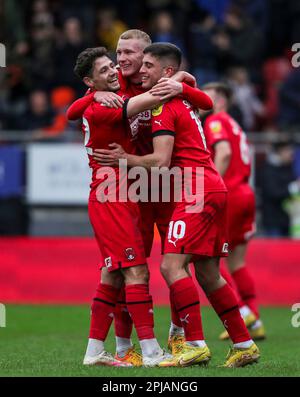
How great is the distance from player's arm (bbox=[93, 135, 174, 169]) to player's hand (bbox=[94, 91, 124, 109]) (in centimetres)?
33

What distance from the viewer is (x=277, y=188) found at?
49.1 ft

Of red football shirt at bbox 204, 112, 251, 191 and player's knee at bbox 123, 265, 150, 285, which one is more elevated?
red football shirt at bbox 204, 112, 251, 191

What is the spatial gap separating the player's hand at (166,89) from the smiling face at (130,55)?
47cm

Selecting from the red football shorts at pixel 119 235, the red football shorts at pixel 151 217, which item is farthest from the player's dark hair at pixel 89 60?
the red football shorts at pixel 151 217

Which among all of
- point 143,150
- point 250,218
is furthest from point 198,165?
point 250,218

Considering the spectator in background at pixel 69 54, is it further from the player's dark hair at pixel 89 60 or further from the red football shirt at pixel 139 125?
the player's dark hair at pixel 89 60

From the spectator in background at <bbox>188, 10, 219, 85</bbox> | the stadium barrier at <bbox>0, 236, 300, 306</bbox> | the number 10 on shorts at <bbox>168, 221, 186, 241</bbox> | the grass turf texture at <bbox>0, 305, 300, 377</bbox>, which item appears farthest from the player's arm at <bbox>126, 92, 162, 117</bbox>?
the spectator in background at <bbox>188, 10, 219, 85</bbox>

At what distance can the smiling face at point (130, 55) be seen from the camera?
8398 mm

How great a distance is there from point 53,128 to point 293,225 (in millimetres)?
3938

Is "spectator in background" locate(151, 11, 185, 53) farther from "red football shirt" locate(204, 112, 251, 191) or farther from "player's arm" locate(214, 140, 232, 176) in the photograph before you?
"player's arm" locate(214, 140, 232, 176)

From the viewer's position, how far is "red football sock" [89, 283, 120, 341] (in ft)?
26.9

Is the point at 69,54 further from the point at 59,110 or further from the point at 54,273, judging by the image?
the point at 54,273

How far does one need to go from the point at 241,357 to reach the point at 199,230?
100cm
